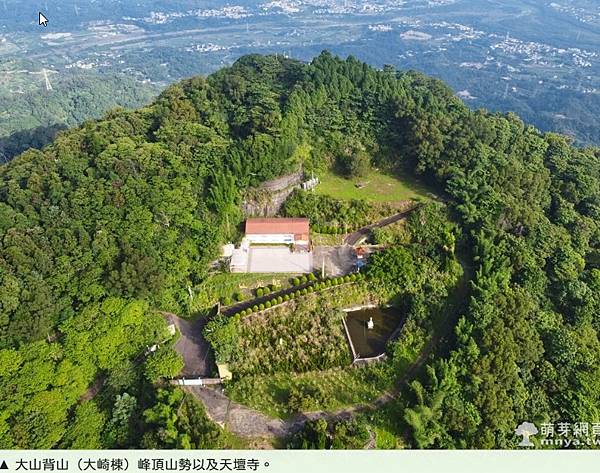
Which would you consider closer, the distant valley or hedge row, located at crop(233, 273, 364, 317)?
hedge row, located at crop(233, 273, 364, 317)

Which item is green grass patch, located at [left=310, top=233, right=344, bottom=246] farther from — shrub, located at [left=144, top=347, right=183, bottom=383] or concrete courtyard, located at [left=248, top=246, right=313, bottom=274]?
shrub, located at [left=144, top=347, right=183, bottom=383]

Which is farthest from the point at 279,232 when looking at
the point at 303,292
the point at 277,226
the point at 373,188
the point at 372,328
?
the point at 372,328

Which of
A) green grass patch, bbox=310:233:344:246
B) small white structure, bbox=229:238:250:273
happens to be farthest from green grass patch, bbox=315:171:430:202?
small white structure, bbox=229:238:250:273

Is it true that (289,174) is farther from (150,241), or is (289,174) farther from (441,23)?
(441,23)

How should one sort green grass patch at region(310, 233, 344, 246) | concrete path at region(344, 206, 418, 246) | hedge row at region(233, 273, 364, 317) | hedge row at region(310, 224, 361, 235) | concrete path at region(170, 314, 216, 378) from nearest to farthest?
1. concrete path at region(170, 314, 216, 378)
2. hedge row at region(233, 273, 364, 317)
3. green grass patch at region(310, 233, 344, 246)
4. concrete path at region(344, 206, 418, 246)
5. hedge row at region(310, 224, 361, 235)

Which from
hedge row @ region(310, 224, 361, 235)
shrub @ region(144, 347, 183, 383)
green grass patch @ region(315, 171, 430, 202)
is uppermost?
green grass patch @ region(315, 171, 430, 202)
